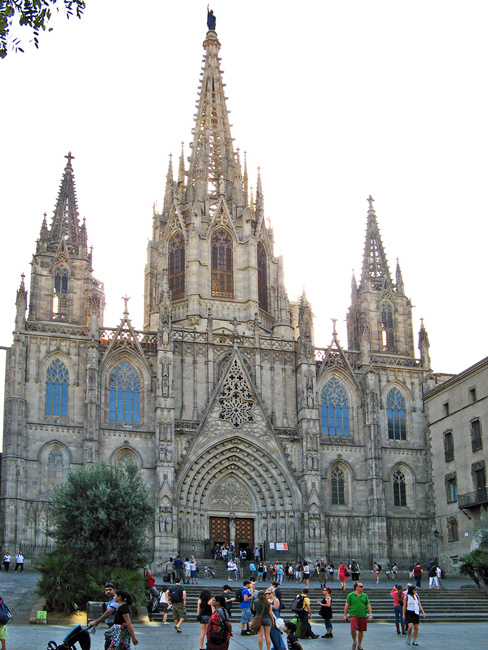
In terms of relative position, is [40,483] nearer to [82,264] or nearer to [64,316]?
[64,316]

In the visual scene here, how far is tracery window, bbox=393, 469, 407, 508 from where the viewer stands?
56003 millimetres

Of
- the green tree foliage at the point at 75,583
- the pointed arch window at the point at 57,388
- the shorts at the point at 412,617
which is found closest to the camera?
the shorts at the point at 412,617

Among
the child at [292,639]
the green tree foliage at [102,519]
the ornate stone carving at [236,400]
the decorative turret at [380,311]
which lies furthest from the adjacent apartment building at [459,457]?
the child at [292,639]

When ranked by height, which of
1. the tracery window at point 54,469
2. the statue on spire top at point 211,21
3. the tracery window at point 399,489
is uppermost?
the statue on spire top at point 211,21

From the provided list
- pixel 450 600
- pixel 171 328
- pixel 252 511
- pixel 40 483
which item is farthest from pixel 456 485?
pixel 40 483

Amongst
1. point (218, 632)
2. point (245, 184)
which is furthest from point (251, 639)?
point (245, 184)

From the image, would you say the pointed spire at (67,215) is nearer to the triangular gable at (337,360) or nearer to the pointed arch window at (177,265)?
the pointed arch window at (177,265)

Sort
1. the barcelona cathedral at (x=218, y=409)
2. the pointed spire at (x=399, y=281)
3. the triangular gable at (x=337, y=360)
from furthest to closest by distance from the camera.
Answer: the pointed spire at (x=399, y=281)
the triangular gable at (x=337, y=360)
the barcelona cathedral at (x=218, y=409)

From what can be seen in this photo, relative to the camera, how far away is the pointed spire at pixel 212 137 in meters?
64.9

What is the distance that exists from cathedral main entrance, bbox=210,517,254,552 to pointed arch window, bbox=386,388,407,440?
10.9 metres

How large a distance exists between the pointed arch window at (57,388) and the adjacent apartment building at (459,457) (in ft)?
74.1

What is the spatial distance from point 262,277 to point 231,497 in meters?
16.5

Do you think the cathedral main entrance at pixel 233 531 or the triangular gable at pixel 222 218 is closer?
the cathedral main entrance at pixel 233 531

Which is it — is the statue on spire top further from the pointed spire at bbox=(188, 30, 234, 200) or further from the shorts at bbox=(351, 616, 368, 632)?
the shorts at bbox=(351, 616, 368, 632)
